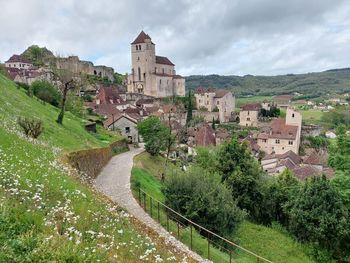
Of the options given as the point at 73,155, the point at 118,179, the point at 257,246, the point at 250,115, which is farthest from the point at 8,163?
the point at 250,115

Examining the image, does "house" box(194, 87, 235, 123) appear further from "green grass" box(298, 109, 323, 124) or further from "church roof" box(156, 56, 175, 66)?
"green grass" box(298, 109, 323, 124)

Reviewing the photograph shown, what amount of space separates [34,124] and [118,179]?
21.7 feet

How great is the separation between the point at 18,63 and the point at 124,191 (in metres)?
94.4

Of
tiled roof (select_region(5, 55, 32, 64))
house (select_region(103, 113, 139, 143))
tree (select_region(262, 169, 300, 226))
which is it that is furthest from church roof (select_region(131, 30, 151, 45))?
tree (select_region(262, 169, 300, 226))

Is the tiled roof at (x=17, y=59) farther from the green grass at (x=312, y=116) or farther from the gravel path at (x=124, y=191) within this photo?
the green grass at (x=312, y=116)

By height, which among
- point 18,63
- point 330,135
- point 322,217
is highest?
point 18,63

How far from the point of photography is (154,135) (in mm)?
40906

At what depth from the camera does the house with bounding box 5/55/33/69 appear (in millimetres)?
101562

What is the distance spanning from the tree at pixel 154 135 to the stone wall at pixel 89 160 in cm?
819

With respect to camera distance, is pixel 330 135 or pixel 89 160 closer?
pixel 89 160

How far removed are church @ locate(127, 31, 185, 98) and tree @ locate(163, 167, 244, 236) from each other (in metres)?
91.9

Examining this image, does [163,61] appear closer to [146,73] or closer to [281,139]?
[146,73]

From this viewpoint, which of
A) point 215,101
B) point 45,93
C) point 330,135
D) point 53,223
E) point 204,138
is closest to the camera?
point 53,223

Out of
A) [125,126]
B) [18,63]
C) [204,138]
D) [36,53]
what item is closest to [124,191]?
[125,126]
